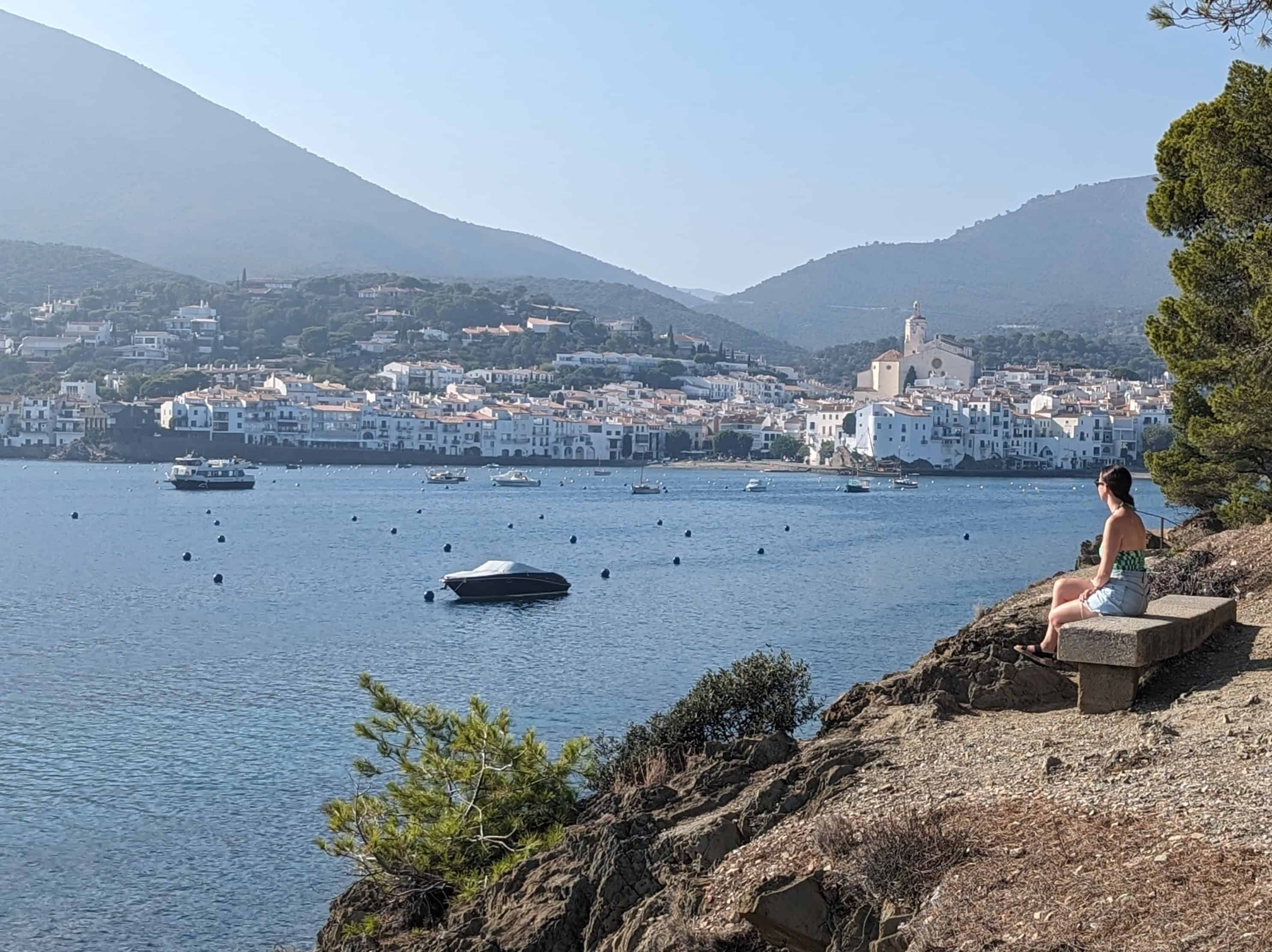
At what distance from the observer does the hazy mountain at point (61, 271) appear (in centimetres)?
16338

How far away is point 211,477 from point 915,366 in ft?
270

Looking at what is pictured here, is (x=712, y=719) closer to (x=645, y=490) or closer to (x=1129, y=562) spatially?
(x=1129, y=562)

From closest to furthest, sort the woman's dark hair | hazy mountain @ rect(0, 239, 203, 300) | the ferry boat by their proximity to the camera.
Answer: the woman's dark hair < the ferry boat < hazy mountain @ rect(0, 239, 203, 300)

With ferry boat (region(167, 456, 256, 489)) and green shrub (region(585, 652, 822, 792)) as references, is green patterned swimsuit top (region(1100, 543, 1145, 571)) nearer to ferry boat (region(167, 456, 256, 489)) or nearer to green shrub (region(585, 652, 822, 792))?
green shrub (region(585, 652, 822, 792))

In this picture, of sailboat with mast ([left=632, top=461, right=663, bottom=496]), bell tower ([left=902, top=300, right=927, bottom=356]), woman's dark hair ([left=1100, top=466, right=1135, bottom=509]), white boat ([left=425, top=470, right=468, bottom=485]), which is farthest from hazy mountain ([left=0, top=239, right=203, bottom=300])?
woman's dark hair ([left=1100, top=466, right=1135, bottom=509])

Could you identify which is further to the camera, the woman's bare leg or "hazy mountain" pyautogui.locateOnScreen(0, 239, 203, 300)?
"hazy mountain" pyautogui.locateOnScreen(0, 239, 203, 300)

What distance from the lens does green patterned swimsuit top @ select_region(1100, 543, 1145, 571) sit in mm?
6188

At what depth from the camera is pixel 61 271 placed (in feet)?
558

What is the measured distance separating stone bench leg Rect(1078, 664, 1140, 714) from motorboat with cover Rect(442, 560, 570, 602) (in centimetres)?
2126

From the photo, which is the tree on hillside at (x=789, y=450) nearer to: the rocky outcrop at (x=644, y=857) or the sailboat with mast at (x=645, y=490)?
the sailboat with mast at (x=645, y=490)

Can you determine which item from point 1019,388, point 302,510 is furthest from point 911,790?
point 1019,388

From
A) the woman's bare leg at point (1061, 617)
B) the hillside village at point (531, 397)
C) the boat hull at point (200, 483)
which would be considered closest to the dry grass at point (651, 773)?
the woman's bare leg at point (1061, 617)

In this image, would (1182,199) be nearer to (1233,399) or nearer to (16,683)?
(1233,399)

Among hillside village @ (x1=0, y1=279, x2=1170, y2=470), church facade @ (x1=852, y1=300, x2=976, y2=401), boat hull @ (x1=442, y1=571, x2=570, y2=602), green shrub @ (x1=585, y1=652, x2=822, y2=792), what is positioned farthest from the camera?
church facade @ (x1=852, y1=300, x2=976, y2=401)
